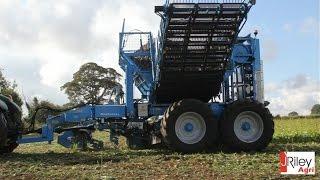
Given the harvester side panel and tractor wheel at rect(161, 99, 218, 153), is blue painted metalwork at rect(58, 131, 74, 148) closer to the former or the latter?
the harvester side panel

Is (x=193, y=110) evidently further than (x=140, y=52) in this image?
No

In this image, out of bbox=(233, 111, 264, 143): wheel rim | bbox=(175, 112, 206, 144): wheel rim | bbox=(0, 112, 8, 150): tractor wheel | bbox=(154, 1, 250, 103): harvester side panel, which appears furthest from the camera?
bbox=(233, 111, 264, 143): wheel rim

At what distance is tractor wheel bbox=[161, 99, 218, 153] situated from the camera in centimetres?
1380

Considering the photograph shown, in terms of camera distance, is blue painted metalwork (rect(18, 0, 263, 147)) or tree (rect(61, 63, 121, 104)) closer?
blue painted metalwork (rect(18, 0, 263, 147))

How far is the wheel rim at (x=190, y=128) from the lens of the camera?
14.0 meters

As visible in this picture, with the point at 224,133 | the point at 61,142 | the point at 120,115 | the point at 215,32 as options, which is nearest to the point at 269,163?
the point at 224,133

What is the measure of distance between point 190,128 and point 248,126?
4.84 ft

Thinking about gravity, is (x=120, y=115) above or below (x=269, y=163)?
above

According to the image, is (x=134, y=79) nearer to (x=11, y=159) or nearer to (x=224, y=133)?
(x=224, y=133)

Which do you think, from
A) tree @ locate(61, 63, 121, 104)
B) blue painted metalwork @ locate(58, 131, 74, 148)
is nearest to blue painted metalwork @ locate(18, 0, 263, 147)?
blue painted metalwork @ locate(58, 131, 74, 148)

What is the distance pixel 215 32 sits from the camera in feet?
45.5

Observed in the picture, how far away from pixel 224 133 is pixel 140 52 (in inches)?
128

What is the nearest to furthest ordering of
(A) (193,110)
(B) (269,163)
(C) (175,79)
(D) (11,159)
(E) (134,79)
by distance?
(B) (269,163) → (D) (11,159) → (A) (193,110) → (C) (175,79) → (E) (134,79)

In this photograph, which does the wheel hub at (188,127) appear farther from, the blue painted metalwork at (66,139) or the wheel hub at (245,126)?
the blue painted metalwork at (66,139)
